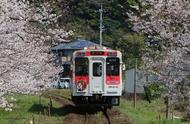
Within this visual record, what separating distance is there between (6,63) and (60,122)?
749cm

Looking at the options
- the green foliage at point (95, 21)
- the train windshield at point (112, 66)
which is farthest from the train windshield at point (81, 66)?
the green foliage at point (95, 21)

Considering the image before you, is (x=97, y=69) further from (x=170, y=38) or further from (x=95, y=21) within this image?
(x=95, y=21)

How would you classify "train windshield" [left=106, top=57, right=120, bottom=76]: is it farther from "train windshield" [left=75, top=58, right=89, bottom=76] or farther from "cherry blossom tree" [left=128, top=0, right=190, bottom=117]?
"cherry blossom tree" [left=128, top=0, right=190, bottom=117]

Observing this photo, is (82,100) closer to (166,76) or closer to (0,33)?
(166,76)

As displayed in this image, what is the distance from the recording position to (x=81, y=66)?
63.6 feet

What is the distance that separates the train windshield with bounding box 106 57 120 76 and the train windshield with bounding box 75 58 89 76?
87cm

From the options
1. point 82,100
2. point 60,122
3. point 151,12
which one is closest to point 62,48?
point 82,100

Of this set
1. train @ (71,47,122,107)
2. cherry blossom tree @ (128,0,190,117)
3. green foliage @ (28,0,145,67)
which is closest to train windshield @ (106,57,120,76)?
train @ (71,47,122,107)

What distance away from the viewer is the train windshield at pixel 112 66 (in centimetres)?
1948

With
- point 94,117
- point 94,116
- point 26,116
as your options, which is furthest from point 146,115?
point 26,116

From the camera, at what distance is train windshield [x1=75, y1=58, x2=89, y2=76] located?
1931cm

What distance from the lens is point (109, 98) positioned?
1977 cm

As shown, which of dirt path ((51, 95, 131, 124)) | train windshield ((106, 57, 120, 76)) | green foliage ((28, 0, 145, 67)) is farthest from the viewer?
green foliage ((28, 0, 145, 67))

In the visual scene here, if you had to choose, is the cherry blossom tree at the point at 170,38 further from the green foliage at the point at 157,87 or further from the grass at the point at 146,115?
the grass at the point at 146,115
